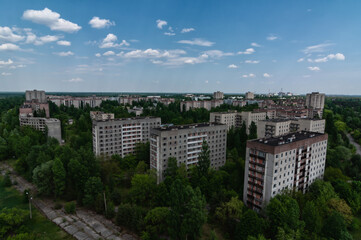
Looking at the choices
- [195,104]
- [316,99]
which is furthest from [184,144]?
[316,99]

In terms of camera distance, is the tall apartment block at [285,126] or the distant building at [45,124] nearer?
the tall apartment block at [285,126]

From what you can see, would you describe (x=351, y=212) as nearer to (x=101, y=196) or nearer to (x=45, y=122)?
(x=101, y=196)

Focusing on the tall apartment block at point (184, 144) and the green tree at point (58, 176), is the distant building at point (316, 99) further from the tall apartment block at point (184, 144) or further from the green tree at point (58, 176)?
the green tree at point (58, 176)

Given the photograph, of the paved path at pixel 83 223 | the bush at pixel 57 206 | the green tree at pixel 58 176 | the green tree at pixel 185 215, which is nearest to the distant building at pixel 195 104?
the green tree at pixel 58 176

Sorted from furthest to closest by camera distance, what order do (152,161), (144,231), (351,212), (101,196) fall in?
(152,161) → (101,196) → (351,212) → (144,231)

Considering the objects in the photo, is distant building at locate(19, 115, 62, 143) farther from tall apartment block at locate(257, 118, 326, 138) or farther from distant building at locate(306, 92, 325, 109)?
distant building at locate(306, 92, 325, 109)

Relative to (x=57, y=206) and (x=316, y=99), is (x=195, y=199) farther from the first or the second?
(x=316, y=99)

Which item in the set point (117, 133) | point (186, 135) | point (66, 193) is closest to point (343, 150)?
point (186, 135)
